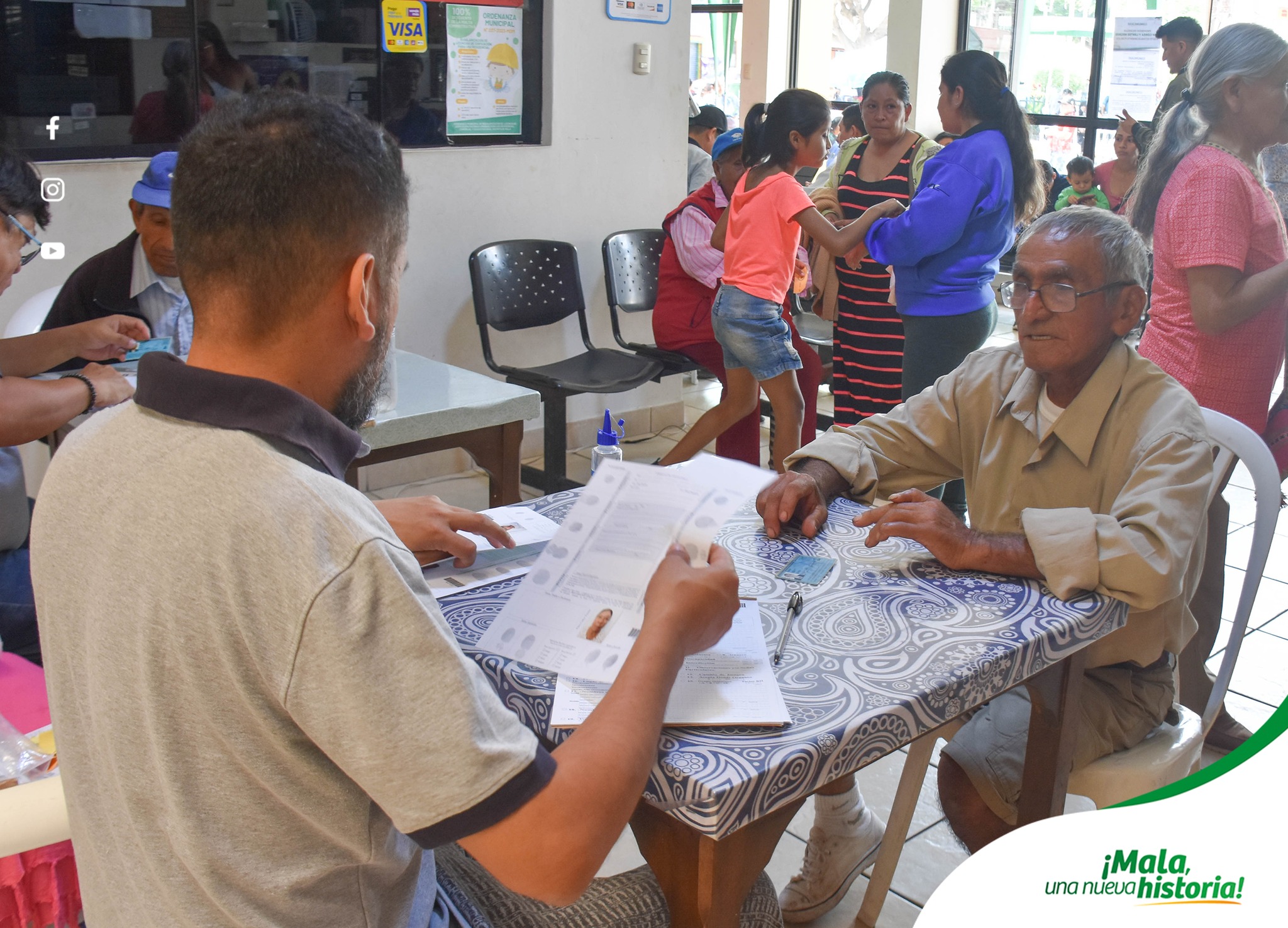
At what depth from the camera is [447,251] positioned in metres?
4.27

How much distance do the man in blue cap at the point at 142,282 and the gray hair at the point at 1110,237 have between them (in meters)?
1.75

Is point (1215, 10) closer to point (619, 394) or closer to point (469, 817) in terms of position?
point (619, 394)

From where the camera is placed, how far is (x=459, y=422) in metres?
2.50

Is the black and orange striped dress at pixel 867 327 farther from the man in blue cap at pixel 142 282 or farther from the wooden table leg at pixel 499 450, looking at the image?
the man in blue cap at pixel 142 282

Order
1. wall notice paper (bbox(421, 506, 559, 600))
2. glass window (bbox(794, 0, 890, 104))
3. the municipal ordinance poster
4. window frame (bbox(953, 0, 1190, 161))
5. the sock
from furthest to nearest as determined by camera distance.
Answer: glass window (bbox(794, 0, 890, 104)), window frame (bbox(953, 0, 1190, 161)), the municipal ordinance poster, the sock, wall notice paper (bbox(421, 506, 559, 600))

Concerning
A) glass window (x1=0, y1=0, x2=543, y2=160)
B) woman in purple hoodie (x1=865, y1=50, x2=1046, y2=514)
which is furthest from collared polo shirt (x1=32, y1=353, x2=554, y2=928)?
woman in purple hoodie (x1=865, y1=50, x2=1046, y2=514)

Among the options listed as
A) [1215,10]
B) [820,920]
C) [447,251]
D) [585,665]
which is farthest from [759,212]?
[1215,10]

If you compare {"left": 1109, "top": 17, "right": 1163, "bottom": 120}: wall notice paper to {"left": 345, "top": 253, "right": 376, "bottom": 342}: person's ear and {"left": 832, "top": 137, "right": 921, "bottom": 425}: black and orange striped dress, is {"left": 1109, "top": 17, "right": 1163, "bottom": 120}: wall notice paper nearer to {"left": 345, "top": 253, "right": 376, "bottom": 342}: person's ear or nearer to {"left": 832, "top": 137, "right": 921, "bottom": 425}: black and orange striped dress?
{"left": 832, "top": 137, "right": 921, "bottom": 425}: black and orange striped dress

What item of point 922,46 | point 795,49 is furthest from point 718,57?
point 922,46

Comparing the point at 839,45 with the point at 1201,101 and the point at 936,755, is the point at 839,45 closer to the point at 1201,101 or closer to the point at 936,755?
the point at 1201,101

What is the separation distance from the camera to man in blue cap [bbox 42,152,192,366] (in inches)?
91.4

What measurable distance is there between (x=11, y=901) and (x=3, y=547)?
991 millimetres

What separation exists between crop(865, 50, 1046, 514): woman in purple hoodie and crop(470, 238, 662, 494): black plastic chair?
1.10m

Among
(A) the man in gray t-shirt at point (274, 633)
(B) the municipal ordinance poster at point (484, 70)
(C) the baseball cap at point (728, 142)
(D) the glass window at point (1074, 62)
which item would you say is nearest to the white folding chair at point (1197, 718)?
(A) the man in gray t-shirt at point (274, 633)
